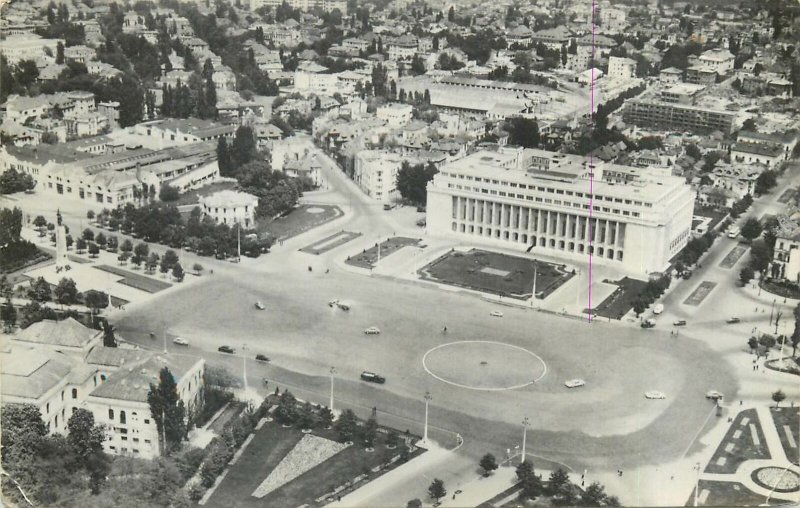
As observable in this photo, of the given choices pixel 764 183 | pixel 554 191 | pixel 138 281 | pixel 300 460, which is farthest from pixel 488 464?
pixel 764 183

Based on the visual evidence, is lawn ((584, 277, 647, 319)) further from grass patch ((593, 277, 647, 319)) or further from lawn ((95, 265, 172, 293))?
lawn ((95, 265, 172, 293))

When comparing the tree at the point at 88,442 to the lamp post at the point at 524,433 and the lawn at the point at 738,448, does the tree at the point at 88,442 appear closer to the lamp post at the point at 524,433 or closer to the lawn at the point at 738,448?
the lamp post at the point at 524,433

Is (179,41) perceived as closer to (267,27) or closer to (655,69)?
(267,27)

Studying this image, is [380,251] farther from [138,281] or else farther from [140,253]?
[138,281]

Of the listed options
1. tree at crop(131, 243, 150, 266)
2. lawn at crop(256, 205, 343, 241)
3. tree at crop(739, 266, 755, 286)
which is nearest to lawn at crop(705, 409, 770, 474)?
tree at crop(739, 266, 755, 286)

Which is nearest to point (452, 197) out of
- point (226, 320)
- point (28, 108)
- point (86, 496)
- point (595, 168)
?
point (595, 168)

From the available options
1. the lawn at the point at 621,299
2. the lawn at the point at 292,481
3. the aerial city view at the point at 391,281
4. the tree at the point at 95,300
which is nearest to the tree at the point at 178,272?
the aerial city view at the point at 391,281

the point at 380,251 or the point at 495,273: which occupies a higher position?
the point at 380,251

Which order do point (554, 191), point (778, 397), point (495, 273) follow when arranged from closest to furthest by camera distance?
1. point (778, 397)
2. point (495, 273)
3. point (554, 191)
